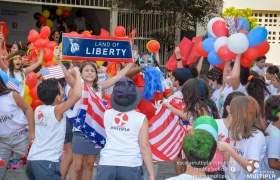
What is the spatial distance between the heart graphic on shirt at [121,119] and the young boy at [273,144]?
128cm

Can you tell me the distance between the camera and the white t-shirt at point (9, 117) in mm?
6172

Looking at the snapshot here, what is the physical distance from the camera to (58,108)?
18.7 ft

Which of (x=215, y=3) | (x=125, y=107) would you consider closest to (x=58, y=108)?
(x=125, y=107)

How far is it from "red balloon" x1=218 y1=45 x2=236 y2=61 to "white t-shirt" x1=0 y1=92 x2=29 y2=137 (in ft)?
8.79

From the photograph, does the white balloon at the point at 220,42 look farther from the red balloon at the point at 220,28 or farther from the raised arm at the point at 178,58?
the raised arm at the point at 178,58

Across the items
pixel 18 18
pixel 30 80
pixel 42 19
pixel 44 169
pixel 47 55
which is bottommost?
pixel 44 169

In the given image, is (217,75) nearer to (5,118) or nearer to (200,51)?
(200,51)

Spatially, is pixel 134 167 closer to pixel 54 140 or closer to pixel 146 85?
pixel 54 140

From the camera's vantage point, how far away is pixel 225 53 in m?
7.40

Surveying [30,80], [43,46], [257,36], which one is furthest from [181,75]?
[43,46]

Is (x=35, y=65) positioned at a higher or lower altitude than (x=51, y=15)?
lower

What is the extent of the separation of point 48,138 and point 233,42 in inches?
108

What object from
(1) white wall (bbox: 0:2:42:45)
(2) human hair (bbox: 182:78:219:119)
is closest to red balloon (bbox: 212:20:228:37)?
(2) human hair (bbox: 182:78:219:119)

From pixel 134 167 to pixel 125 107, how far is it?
1.81 ft
